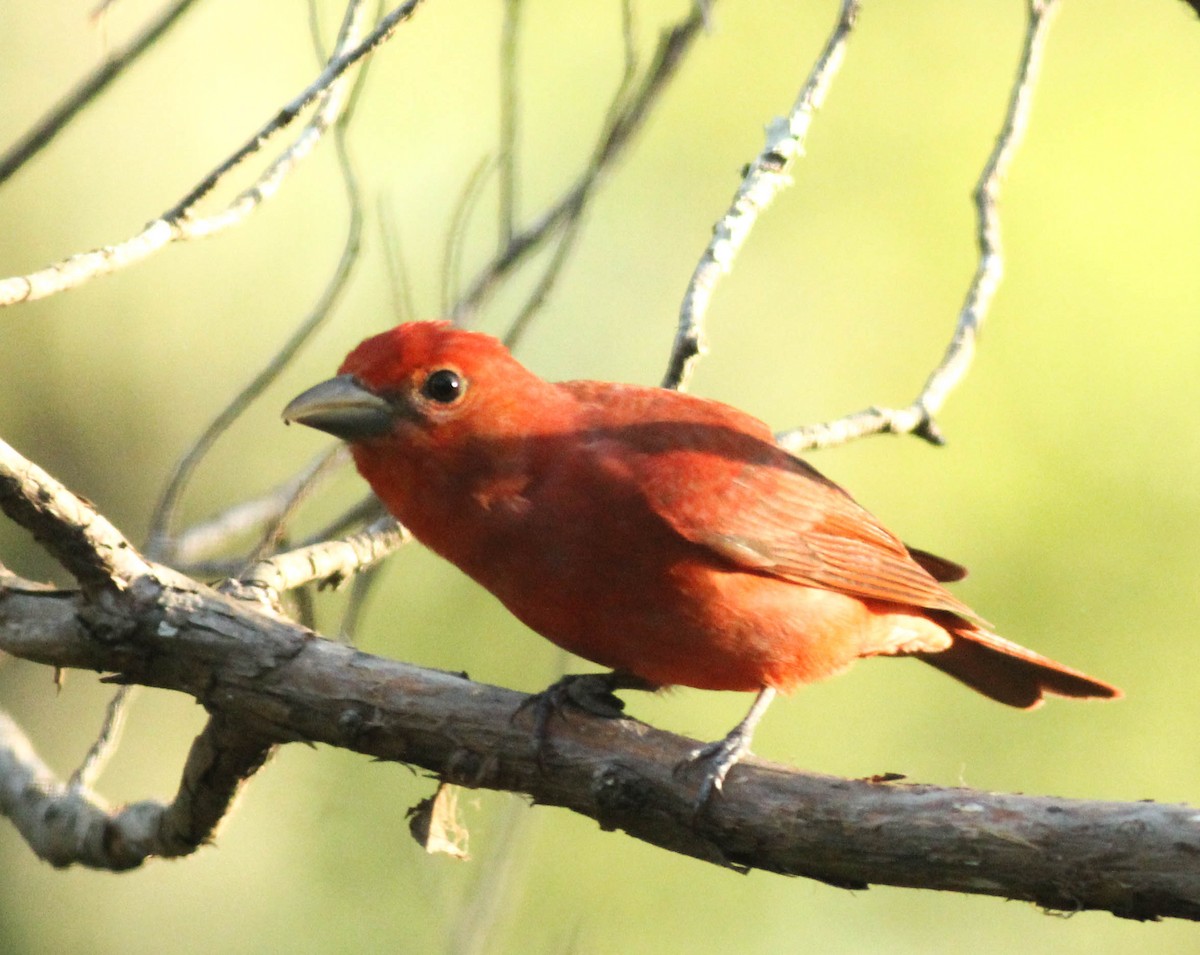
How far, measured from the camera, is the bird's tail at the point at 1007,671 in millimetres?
4445

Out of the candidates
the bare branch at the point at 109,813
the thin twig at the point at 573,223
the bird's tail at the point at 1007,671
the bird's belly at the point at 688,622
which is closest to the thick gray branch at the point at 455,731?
the bare branch at the point at 109,813

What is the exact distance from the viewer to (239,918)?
21.0 ft

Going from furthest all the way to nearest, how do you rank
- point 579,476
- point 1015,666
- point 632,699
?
point 632,699, point 1015,666, point 579,476

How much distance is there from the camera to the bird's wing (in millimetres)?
3652

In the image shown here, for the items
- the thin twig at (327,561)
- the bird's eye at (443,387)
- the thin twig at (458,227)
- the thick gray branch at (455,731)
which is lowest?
the thick gray branch at (455,731)

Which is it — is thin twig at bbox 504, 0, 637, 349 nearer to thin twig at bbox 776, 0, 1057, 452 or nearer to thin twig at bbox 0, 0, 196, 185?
thin twig at bbox 776, 0, 1057, 452

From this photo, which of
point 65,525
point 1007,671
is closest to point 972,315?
point 1007,671

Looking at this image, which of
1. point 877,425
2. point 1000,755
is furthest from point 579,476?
point 1000,755

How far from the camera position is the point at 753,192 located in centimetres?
402

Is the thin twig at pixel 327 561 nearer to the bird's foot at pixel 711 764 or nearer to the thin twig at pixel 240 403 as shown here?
the thin twig at pixel 240 403

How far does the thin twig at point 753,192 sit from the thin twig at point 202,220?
1.13 meters

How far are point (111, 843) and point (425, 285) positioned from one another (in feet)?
10.3

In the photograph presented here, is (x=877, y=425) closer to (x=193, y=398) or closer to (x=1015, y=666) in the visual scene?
(x=1015, y=666)

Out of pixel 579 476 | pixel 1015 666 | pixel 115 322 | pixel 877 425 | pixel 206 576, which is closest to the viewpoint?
pixel 579 476
